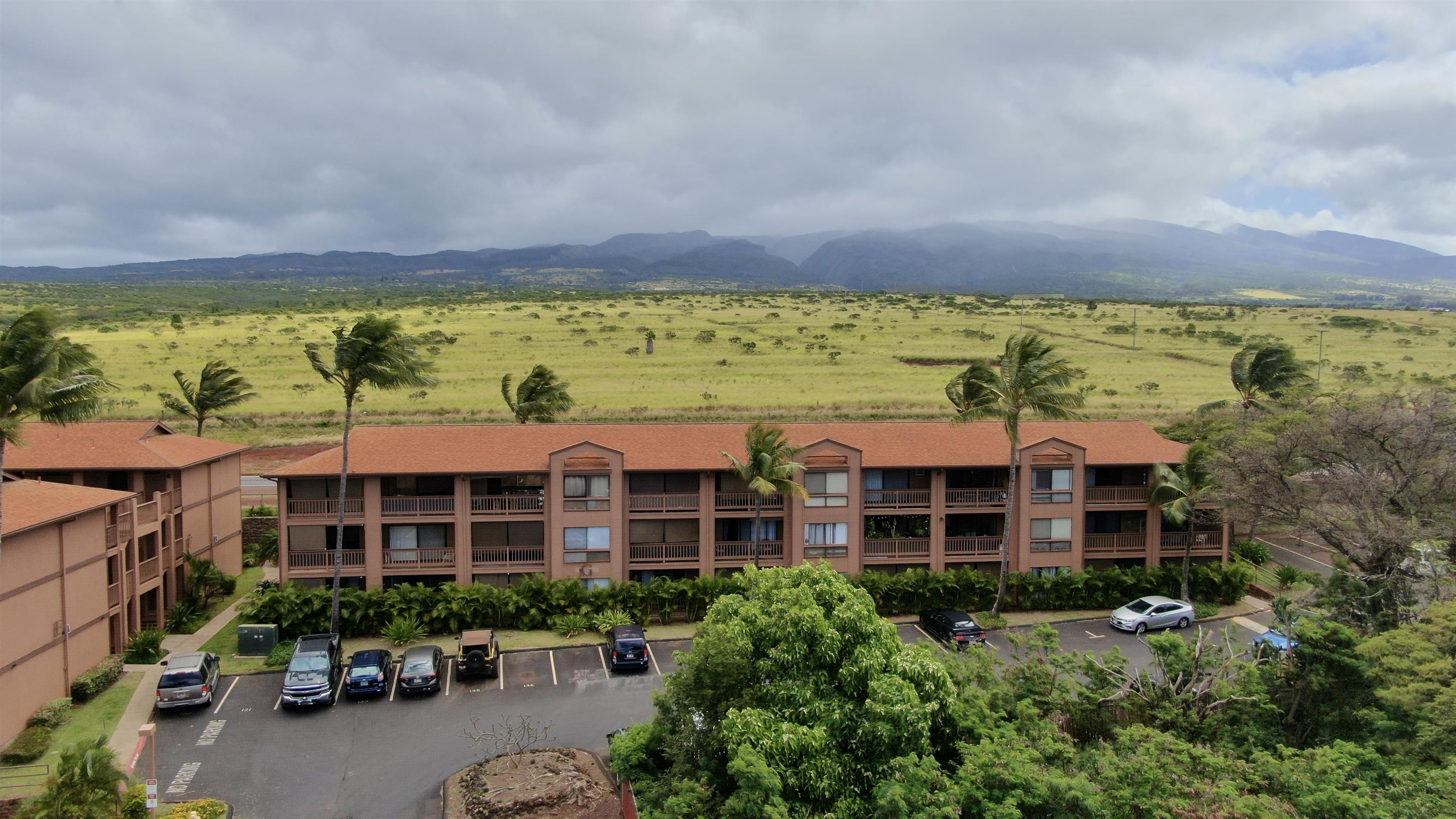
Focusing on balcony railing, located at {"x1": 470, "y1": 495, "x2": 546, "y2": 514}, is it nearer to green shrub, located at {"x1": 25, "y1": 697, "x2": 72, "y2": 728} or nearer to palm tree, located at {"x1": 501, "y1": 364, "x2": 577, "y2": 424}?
palm tree, located at {"x1": 501, "y1": 364, "x2": 577, "y2": 424}

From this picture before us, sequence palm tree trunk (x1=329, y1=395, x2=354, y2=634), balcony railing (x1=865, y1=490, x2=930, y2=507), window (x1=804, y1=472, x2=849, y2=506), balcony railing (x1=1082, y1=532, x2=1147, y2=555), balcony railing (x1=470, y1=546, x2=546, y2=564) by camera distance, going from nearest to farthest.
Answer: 1. palm tree trunk (x1=329, y1=395, x2=354, y2=634)
2. balcony railing (x1=470, y1=546, x2=546, y2=564)
3. window (x1=804, y1=472, x2=849, y2=506)
4. balcony railing (x1=865, y1=490, x2=930, y2=507)
5. balcony railing (x1=1082, y1=532, x2=1147, y2=555)

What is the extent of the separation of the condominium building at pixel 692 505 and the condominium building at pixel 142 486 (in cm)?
436

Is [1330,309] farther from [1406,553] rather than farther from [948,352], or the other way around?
[1406,553]

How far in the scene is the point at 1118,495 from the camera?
127 feet

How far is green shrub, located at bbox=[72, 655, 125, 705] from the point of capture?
2695 cm

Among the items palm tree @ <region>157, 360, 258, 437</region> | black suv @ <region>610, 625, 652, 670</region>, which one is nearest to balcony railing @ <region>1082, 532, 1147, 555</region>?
black suv @ <region>610, 625, 652, 670</region>

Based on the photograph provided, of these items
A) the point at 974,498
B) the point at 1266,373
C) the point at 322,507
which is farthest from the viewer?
the point at 1266,373

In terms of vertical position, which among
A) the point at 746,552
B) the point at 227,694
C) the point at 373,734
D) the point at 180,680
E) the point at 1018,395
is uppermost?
the point at 1018,395

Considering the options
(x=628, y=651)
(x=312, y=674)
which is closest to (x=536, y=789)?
(x=628, y=651)

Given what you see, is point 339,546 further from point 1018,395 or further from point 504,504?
point 1018,395

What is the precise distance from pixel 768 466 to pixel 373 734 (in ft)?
51.5

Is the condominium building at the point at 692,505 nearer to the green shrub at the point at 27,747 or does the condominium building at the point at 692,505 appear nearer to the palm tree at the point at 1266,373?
the green shrub at the point at 27,747

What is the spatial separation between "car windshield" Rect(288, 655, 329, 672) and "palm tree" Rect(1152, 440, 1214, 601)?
31978 millimetres

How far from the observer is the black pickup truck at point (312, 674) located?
26.9m
